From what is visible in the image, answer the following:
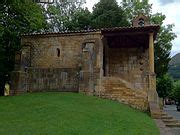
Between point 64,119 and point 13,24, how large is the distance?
12450 millimetres

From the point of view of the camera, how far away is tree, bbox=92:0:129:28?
36531 millimetres

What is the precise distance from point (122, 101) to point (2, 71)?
11263mm

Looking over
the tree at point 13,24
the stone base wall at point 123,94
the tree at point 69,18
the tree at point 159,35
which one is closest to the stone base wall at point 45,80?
the stone base wall at point 123,94

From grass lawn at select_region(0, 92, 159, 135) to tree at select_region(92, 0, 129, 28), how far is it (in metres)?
19.8

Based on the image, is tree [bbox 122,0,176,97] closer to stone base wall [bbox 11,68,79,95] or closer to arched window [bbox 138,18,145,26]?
arched window [bbox 138,18,145,26]

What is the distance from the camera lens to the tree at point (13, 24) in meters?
21.0

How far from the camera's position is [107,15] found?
36.6m

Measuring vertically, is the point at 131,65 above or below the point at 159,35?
below

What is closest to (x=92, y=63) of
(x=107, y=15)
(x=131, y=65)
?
(x=131, y=65)

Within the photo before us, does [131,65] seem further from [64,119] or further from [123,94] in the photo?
[64,119]

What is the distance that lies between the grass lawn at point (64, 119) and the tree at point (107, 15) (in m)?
19.8

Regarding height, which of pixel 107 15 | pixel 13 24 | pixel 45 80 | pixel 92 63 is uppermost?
pixel 107 15

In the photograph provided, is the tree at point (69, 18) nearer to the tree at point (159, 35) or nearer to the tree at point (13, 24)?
the tree at point (159, 35)

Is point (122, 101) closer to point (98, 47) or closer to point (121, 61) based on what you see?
point (98, 47)
